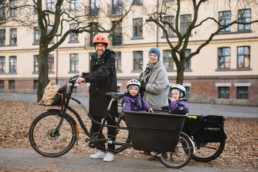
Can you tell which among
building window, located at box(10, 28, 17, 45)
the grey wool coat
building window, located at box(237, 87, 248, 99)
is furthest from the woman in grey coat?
building window, located at box(10, 28, 17, 45)

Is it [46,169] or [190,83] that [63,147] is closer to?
[46,169]

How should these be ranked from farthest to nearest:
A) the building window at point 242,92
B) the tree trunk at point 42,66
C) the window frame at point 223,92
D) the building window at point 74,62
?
the building window at point 74,62 < the window frame at point 223,92 < the building window at point 242,92 < the tree trunk at point 42,66

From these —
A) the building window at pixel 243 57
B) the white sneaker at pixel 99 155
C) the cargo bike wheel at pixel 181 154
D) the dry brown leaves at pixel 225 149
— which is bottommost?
the dry brown leaves at pixel 225 149

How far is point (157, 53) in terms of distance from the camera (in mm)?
5680

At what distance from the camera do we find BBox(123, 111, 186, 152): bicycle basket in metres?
4.54

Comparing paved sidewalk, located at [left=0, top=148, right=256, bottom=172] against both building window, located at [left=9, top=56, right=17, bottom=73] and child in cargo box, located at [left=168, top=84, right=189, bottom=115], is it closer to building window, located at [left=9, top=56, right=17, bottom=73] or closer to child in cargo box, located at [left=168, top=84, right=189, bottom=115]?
child in cargo box, located at [left=168, top=84, right=189, bottom=115]

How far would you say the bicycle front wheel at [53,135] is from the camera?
5.38 m

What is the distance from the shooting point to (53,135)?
538 cm

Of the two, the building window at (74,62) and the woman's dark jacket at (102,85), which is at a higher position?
the building window at (74,62)

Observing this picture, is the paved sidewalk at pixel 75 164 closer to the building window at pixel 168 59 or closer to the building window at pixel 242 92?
the building window at pixel 242 92

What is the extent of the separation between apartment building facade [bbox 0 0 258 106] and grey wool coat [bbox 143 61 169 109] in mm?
15303

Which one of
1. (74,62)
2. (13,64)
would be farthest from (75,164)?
(13,64)

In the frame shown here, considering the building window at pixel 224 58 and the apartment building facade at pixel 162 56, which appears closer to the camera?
the apartment building facade at pixel 162 56

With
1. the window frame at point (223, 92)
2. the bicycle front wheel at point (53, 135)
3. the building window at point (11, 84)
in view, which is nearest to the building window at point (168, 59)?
the window frame at point (223, 92)
